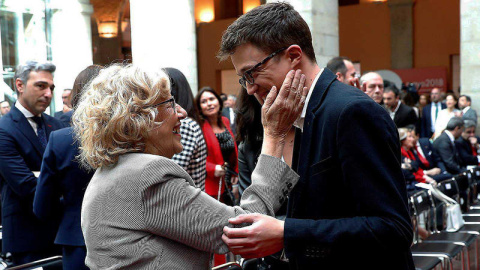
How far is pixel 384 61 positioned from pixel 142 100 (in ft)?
60.3

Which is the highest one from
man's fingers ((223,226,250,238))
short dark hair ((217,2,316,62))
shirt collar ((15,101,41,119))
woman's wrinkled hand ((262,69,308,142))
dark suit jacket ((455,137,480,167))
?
short dark hair ((217,2,316,62))

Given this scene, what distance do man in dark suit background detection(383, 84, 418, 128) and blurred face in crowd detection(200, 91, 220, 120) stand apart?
273cm

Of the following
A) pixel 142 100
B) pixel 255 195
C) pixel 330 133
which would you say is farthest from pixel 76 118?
pixel 330 133

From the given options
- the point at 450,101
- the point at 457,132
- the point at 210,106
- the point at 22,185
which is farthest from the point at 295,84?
the point at 450,101

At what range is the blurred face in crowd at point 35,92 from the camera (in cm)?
368

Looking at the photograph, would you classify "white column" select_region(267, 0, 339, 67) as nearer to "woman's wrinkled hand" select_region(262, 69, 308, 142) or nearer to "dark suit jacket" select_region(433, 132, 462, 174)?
"dark suit jacket" select_region(433, 132, 462, 174)

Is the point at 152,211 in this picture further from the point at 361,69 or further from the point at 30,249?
the point at 361,69

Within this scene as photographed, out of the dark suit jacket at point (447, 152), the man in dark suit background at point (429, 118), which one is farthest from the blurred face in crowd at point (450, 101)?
the dark suit jacket at point (447, 152)

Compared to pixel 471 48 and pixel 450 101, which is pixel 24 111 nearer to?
pixel 471 48

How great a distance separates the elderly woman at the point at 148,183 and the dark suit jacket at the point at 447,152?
7.33 metres

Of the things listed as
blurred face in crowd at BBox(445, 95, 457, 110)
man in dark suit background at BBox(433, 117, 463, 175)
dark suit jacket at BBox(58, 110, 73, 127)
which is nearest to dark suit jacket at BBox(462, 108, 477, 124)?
blurred face in crowd at BBox(445, 95, 457, 110)

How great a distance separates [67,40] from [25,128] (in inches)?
305

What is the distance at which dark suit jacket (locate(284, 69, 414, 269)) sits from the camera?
147 centimetres

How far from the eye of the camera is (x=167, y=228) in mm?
1576
